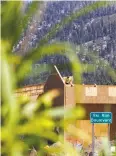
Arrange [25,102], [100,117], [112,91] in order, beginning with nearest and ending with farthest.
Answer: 1. [25,102]
2. [100,117]
3. [112,91]

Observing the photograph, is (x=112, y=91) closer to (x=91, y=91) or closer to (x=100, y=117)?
(x=91, y=91)

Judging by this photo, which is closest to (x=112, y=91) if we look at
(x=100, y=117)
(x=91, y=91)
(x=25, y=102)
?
(x=91, y=91)

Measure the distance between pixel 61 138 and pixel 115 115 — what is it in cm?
→ 3306

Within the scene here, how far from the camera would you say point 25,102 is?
1957 millimetres

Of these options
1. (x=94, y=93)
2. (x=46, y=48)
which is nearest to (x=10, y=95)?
(x=46, y=48)

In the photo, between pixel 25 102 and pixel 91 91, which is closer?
pixel 25 102

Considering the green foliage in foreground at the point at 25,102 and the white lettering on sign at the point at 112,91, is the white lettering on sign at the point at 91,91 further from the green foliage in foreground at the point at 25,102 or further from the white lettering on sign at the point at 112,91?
the green foliage in foreground at the point at 25,102

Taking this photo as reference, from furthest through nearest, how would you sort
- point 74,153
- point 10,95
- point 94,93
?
point 94,93, point 74,153, point 10,95

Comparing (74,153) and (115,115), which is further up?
(74,153)

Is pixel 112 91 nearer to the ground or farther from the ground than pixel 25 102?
A: nearer to the ground

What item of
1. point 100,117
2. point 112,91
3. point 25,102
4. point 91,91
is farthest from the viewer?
point 112,91

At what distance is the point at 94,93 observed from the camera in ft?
110

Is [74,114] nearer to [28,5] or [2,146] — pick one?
[2,146]

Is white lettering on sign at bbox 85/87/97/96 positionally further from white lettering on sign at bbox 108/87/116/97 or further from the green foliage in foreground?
the green foliage in foreground
